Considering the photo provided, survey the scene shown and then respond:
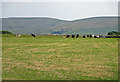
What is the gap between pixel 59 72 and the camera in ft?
30.5

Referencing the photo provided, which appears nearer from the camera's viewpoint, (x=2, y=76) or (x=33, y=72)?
(x=2, y=76)

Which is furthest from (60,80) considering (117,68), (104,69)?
(117,68)

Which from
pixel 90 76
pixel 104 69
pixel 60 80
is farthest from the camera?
pixel 104 69

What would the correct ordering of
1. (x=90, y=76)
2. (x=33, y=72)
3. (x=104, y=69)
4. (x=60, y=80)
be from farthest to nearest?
(x=104, y=69)
(x=33, y=72)
(x=90, y=76)
(x=60, y=80)

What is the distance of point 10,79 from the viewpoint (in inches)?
316

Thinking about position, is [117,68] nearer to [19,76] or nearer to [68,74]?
[68,74]

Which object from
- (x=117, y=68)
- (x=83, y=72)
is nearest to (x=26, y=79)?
(x=83, y=72)

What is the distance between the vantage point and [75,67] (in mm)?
10484

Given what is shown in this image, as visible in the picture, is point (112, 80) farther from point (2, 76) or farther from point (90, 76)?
point (2, 76)

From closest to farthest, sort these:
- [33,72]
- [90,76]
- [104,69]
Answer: [90,76]
[33,72]
[104,69]

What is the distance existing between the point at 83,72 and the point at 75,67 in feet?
3.79

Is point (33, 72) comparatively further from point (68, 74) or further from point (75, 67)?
point (75, 67)

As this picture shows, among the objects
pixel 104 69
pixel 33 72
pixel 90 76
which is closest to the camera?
pixel 90 76

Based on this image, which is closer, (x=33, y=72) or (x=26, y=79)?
(x=26, y=79)
